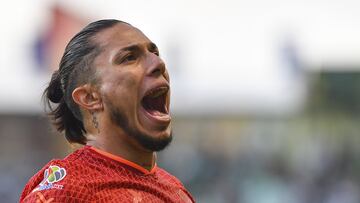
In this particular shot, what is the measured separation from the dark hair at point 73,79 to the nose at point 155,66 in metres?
0.24

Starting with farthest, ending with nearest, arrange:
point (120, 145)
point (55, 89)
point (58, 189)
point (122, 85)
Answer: point (55, 89), point (120, 145), point (122, 85), point (58, 189)

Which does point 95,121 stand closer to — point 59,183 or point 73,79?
point 73,79

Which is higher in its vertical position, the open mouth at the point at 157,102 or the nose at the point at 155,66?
the nose at the point at 155,66

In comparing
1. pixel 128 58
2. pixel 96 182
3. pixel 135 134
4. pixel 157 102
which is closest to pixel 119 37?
pixel 128 58

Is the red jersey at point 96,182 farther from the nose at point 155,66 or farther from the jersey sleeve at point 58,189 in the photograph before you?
the nose at point 155,66

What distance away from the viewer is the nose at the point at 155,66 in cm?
443

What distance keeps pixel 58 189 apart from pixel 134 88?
557mm

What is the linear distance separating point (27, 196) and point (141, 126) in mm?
576

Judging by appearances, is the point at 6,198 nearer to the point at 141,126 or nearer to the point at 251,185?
the point at 251,185

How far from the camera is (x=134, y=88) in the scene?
4.39 metres

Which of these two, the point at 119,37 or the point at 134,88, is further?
the point at 119,37

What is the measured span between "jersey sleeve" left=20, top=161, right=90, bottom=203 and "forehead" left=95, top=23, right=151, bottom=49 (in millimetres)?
588

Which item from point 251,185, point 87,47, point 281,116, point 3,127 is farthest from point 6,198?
point 87,47

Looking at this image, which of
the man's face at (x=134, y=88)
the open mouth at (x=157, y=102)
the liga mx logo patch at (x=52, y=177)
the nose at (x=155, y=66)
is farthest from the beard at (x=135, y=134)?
the liga mx logo patch at (x=52, y=177)
